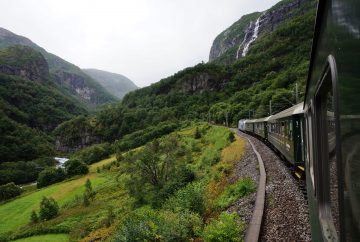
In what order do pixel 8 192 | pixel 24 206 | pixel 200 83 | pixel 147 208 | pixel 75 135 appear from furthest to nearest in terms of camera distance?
pixel 75 135 < pixel 200 83 < pixel 8 192 < pixel 24 206 < pixel 147 208

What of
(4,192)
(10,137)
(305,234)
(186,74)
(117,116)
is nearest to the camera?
(305,234)

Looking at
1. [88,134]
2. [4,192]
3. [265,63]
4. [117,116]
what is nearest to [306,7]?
[265,63]

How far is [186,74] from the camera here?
586 feet

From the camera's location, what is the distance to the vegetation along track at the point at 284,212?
27.9 ft

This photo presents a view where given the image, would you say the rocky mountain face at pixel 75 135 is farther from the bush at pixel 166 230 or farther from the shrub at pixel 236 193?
the bush at pixel 166 230

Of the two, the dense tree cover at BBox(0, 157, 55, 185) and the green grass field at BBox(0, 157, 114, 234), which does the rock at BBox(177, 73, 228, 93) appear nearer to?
the dense tree cover at BBox(0, 157, 55, 185)

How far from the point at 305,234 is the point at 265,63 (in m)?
144

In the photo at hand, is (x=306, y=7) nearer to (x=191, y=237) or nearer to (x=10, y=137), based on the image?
(x=10, y=137)

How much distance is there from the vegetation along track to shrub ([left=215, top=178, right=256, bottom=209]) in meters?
0.66

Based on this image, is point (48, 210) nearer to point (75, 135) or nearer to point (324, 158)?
point (324, 158)

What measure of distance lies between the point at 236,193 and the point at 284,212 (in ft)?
11.4

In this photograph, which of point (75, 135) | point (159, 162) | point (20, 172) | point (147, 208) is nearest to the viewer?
point (147, 208)

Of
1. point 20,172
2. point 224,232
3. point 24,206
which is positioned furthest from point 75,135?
point 224,232

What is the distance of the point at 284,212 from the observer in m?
10.0
